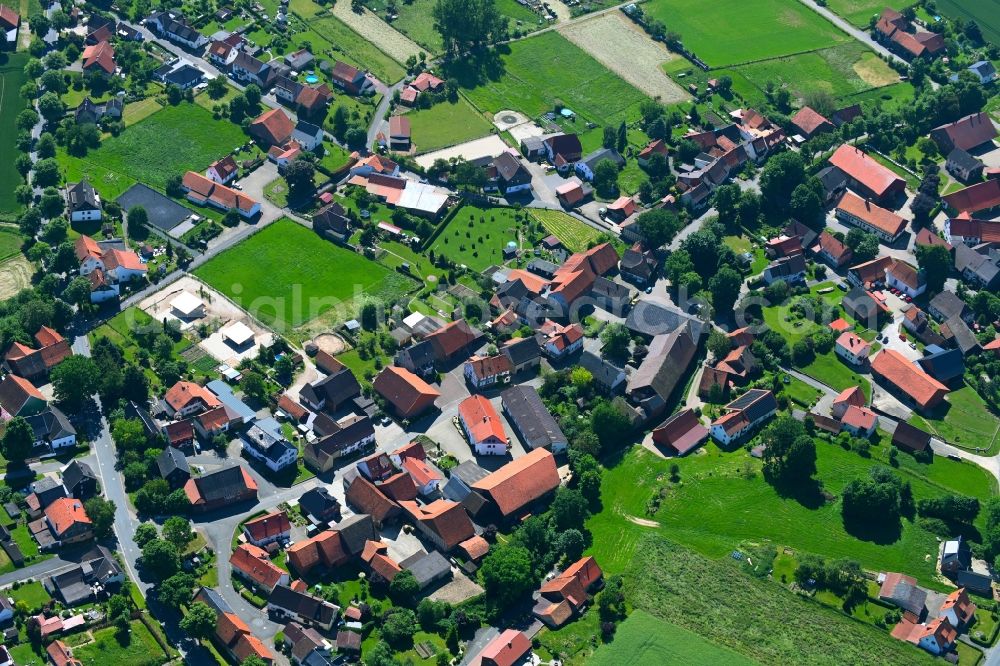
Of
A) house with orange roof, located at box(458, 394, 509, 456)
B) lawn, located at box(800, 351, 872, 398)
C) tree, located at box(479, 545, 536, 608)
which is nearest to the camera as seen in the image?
tree, located at box(479, 545, 536, 608)

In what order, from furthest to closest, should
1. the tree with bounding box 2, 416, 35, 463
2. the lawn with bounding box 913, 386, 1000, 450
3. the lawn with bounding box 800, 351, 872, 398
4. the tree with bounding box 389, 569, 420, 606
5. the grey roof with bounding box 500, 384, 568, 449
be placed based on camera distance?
1. the lawn with bounding box 800, 351, 872, 398
2. the lawn with bounding box 913, 386, 1000, 450
3. the grey roof with bounding box 500, 384, 568, 449
4. the tree with bounding box 2, 416, 35, 463
5. the tree with bounding box 389, 569, 420, 606

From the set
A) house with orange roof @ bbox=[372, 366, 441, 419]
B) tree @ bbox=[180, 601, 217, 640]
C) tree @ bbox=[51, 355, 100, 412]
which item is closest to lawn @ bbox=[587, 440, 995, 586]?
house with orange roof @ bbox=[372, 366, 441, 419]

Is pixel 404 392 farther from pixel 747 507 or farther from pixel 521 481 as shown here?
pixel 747 507

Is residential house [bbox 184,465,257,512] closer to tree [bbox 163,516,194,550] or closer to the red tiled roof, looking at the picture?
tree [bbox 163,516,194,550]

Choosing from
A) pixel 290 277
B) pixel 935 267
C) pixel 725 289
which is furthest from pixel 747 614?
pixel 290 277

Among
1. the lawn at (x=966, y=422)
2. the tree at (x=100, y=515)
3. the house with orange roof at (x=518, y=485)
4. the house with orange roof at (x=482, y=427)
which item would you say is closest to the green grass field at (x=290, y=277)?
the house with orange roof at (x=482, y=427)

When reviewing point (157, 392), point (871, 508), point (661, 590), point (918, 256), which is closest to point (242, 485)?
point (157, 392)

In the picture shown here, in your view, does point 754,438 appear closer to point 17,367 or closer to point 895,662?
point 895,662
